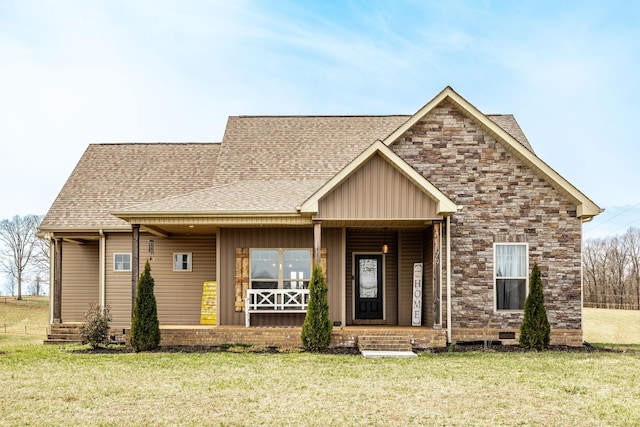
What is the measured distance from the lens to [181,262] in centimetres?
1995

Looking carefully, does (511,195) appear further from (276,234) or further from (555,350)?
(276,234)

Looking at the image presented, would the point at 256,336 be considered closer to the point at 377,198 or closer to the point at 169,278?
the point at 377,198

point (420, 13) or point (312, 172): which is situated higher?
point (420, 13)

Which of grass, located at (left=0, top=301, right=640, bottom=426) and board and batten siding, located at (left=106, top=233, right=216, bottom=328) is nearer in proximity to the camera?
grass, located at (left=0, top=301, right=640, bottom=426)

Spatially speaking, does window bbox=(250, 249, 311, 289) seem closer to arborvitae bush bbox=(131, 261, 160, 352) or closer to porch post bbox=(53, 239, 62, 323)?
arborvitae bush bbox=(131, 261, 160, 352)

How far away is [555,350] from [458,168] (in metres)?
4.94

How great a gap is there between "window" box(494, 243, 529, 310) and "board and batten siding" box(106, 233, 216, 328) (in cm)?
811

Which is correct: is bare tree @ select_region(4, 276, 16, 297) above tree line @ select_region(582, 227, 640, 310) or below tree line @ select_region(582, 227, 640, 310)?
below

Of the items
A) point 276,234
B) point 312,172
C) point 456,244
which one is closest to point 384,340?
point 456,244

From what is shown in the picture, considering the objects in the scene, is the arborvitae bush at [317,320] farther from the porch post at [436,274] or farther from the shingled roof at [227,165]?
the shingled roof at [227,165]

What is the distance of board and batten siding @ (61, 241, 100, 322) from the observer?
20828mm

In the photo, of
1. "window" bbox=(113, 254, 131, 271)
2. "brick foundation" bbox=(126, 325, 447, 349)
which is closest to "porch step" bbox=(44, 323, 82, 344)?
"window" bbox=(113, 254, 131, 271)

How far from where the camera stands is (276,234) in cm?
1789

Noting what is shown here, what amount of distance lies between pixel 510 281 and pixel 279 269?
590 centimetres
